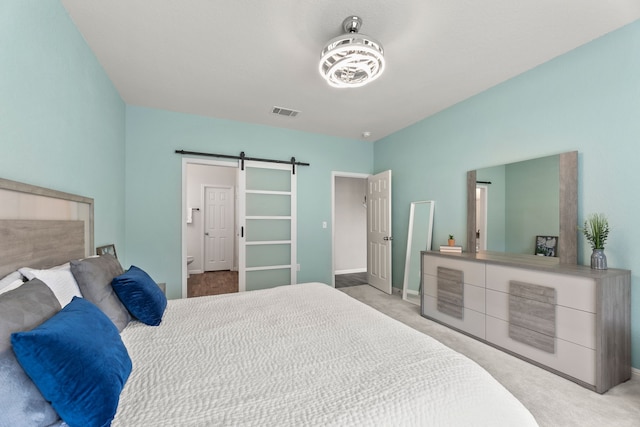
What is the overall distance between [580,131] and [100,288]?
148 inches

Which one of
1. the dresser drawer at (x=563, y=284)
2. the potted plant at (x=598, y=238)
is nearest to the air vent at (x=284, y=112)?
the dresser drawer at (x=563, y=284)

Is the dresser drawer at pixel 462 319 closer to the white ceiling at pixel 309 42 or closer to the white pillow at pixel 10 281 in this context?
the white ceiling at pixel 309 42

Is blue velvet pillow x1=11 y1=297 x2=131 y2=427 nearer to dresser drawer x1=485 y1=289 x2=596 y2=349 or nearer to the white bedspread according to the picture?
the white bedspread

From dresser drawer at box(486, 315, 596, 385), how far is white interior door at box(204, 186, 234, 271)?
5477mm

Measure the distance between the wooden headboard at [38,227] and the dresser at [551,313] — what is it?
3.40m

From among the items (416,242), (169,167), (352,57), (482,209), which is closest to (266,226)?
(169,167)

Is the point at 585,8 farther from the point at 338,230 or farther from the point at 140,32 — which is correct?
the point at 338,230

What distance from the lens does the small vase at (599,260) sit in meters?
1.99

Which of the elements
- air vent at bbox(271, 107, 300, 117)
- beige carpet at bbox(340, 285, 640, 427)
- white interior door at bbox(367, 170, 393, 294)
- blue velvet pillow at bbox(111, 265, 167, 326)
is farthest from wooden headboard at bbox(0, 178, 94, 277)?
white interior door at bbox(367, 170, 393, 294)

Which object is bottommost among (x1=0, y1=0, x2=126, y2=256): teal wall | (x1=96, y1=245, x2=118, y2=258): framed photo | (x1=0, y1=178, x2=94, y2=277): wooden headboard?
(x1=96, y1=245, x2=118, y2=258): framed photo

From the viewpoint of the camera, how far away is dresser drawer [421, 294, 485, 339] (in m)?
2.62

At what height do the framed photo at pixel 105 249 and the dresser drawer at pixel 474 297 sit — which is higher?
the framed photo at pixel 105 249

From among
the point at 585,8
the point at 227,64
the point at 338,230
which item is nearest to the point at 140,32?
the point at 227,64

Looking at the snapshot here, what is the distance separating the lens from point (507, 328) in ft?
7.78
